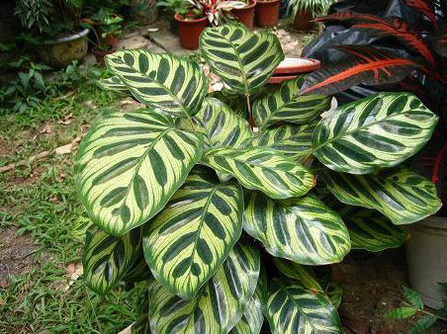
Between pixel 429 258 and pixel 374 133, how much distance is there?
1.55 ft

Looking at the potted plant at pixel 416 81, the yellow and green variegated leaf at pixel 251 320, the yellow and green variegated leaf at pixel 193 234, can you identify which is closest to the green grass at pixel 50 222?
the yellow and green variegated leaf at pixel 193 234

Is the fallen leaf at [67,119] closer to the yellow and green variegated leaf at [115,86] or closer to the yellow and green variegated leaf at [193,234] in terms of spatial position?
the yellow and green variegated leaf at [115,86]

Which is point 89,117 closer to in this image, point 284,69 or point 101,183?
point 284,69

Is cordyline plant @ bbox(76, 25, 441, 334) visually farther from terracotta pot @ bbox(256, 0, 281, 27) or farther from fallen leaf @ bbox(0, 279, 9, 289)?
terracotta pot @ bbox(256, 0, 281, 27)

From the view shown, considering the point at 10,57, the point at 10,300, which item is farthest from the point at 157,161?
the point at 10,57

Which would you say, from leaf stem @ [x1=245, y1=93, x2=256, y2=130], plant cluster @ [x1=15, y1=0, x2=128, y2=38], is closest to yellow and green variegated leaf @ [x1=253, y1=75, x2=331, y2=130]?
leaf stem @ [x1=245, y1=93, x2=256, y2=130]

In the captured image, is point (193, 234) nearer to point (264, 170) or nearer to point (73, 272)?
point (264, 170)

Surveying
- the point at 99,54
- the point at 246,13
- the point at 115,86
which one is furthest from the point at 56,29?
the point at 115,86

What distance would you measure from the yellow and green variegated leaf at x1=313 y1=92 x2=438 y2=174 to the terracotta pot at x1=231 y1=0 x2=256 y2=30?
2726mm

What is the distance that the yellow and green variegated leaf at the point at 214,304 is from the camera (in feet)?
3.32

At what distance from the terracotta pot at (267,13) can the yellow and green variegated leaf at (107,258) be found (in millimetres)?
3199

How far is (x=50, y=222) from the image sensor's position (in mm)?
2049

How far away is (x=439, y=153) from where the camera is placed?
3.98 feet

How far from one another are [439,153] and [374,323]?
535mm
